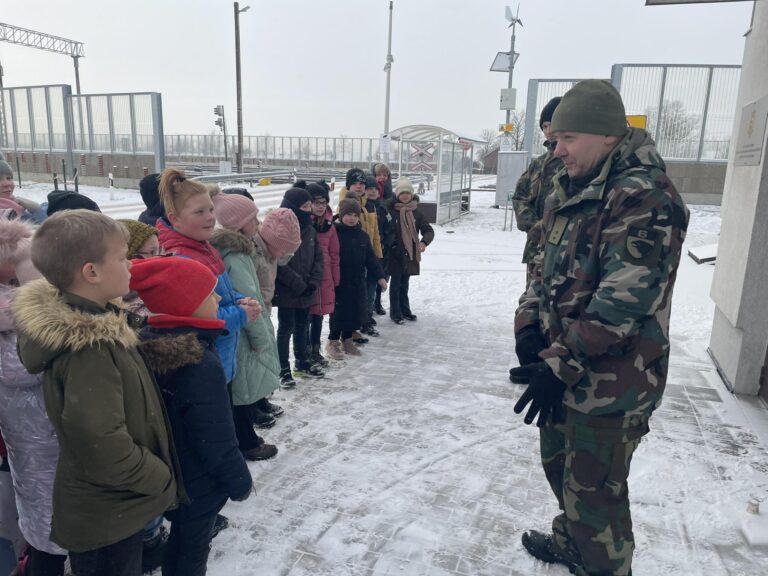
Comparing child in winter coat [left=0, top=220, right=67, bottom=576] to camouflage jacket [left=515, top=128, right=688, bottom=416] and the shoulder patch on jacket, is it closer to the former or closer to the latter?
camouflage jacket [left=515, top=128, right=688, bottom=416]

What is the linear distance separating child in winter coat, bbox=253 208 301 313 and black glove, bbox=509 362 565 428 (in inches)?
85.8

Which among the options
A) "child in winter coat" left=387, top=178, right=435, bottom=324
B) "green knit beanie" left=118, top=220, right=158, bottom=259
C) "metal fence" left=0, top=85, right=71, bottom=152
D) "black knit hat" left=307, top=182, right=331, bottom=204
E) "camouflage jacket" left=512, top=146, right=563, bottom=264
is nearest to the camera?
"green knit beanie" left=118, top=220, right=158, bottom=259

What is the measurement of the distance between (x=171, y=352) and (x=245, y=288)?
151 cm

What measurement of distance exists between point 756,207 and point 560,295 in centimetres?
310

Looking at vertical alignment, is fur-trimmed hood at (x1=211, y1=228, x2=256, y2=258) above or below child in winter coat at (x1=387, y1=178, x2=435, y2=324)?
above

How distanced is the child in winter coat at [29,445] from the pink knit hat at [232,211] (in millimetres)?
1413

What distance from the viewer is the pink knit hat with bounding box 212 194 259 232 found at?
3402 millimetres

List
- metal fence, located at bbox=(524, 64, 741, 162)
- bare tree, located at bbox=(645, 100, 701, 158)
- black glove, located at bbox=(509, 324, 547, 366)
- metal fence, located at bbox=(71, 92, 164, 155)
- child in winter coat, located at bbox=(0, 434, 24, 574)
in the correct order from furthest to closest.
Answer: metal fence, located at bbox=(71, 92, 164, 155), bare tree, located at bbox=(645, 100, 701, 158), metal fence, located at bbox=(524, 64, 741, 162), black glove, located at bbox=(509, 324, 547, 366), child in winter coat, located at bbox=(0, 434, 24, 574)

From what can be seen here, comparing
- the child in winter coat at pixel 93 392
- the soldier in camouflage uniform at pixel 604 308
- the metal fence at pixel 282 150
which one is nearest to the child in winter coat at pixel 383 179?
the soldier in camouflage uniform at pixel 604 308

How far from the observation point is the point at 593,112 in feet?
6.79

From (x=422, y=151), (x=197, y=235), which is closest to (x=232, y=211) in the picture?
(x=197, y=235)

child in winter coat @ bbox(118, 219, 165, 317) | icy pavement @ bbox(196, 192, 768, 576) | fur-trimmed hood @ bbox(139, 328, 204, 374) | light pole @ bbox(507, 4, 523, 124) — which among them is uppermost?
light pole @ bbox(507, 4, 523, 124)

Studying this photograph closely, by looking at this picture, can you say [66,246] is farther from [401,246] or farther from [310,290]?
[401,246]

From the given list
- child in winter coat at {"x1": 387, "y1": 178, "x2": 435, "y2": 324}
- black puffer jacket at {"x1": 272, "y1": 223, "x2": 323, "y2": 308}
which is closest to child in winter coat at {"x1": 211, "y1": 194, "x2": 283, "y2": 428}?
black puffer jacket at {"x1": 272, "y1": 223, "x2": 323, "y2": 308}
